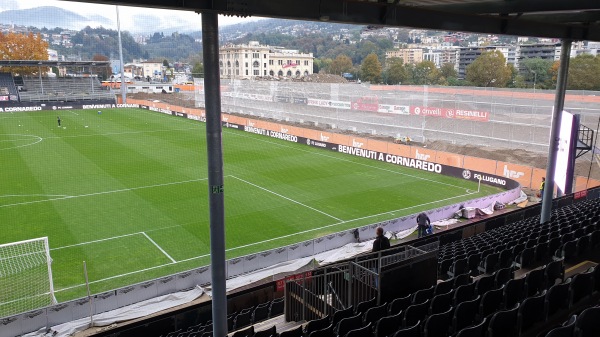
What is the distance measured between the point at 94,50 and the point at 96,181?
4818 cm

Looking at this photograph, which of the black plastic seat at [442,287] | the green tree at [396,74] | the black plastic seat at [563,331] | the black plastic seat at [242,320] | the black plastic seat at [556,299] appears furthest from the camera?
the green tree at [396,74]

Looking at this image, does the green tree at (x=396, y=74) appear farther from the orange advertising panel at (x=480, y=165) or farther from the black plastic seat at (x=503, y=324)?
the black plastic seat at (x=503, y=324)

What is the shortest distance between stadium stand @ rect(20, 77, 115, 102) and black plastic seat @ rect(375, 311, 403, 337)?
225ft

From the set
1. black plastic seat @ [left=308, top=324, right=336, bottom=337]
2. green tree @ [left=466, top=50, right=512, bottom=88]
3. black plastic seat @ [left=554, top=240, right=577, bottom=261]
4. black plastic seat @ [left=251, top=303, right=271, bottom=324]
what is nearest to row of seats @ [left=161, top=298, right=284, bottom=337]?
black plastic seat @ [left=251, top=303, right=271, bottom=324]

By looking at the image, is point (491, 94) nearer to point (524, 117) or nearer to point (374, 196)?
point (524, 117)

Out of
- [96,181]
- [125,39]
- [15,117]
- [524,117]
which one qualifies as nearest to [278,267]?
[96,181]

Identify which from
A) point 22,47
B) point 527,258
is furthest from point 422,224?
point 22,47

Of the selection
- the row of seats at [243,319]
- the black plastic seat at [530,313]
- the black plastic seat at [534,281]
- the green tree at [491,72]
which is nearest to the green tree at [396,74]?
the green tree at [491,72]

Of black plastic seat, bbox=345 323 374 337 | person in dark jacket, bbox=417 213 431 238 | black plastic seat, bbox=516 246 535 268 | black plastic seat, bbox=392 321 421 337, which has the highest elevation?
black plastic seat, bbox=392 321 421 337

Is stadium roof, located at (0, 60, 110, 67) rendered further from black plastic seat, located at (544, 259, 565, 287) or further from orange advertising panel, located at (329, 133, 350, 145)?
black plastic seat, located at (544, 259, 565, 287)

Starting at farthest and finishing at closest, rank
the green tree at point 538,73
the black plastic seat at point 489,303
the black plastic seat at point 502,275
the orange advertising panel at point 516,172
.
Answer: the green tree at point 538,73 → the orange advertising panel at point 516,172 → the black plastic seat at point 502,275 → the black plastic seat at point 489,303

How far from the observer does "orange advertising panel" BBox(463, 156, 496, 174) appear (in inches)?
999

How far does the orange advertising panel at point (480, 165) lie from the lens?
2538 cm

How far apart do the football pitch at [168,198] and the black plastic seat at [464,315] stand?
1028cm
